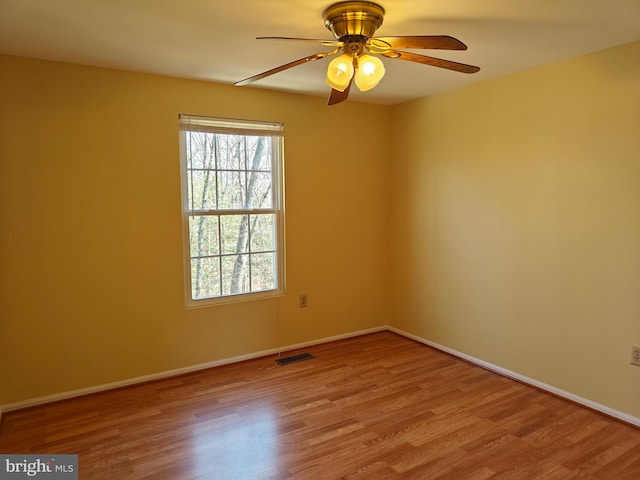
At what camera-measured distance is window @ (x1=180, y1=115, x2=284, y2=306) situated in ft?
11.1

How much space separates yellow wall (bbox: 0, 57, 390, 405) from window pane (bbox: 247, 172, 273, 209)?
18 centimetres

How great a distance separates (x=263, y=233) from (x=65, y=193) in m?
1.48

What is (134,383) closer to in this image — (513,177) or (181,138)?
(181,138)

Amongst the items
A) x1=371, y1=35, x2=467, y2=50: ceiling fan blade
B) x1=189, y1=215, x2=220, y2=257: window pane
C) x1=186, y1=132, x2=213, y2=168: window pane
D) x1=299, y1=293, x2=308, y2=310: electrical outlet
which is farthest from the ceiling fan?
x1=299, y1=293, x2=308, y2=310: electrical outlet

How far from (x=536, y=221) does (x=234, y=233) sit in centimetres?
229

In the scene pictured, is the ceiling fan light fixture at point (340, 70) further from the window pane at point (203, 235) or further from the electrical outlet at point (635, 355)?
the electrical outlet at point (635, 355)

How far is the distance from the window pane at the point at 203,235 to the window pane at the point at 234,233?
0.20ft

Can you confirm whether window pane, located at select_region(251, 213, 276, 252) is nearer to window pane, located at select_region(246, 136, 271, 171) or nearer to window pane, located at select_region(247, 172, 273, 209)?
window pane, located at select_region(247, 172, 273, 209)

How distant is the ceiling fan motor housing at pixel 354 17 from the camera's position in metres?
1.97

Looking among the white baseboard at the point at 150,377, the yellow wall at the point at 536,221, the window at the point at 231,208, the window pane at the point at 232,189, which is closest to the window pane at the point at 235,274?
the window at the point at 231,208

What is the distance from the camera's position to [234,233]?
11.8ft

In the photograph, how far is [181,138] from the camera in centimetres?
329

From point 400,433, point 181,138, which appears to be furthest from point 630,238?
point 181,138

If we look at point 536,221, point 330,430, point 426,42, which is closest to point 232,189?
point 330,430
